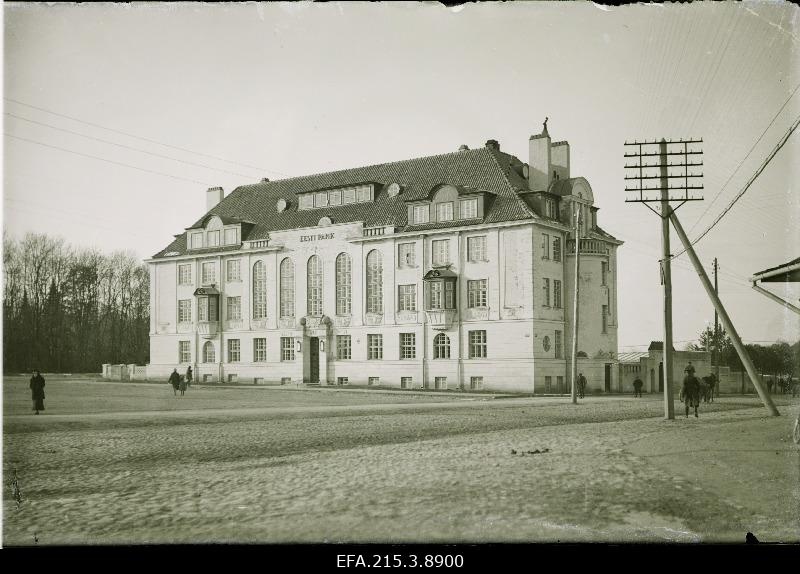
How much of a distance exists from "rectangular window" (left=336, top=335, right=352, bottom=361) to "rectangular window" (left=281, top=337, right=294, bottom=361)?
5.42 feet

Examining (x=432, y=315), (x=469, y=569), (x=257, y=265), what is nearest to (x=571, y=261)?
(x=432, y=315)

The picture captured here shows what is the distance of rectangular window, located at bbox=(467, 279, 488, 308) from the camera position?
32.0 m

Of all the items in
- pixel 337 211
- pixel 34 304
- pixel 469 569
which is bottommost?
pixel 469 569

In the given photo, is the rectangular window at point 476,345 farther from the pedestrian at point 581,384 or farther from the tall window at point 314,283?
the tall window at point 314,283

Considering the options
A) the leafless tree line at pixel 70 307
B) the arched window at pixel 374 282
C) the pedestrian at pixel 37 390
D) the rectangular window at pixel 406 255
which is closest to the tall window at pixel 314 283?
the arched window at pixel 374 282

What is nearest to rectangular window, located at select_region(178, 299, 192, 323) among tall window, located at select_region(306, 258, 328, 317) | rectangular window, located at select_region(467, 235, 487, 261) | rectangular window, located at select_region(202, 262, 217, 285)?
rectangular window, located at select_region(202, 262, 217, 285)

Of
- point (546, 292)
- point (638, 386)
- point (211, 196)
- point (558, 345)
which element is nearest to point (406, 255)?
point (546, 292)

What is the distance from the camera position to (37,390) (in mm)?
14836

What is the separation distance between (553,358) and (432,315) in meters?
5.12

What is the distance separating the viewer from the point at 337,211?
27.9 metres

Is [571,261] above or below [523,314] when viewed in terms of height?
above

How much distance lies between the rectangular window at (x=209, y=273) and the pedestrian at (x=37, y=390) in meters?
10.3

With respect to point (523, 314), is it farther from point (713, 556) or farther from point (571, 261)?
point (713, 556)

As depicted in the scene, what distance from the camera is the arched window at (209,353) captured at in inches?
1031
